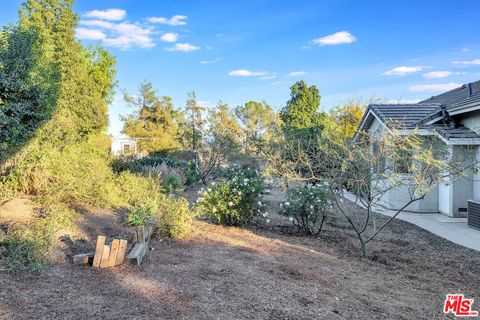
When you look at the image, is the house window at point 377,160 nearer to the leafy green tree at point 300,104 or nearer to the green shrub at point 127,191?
the green shrub at point 127,191

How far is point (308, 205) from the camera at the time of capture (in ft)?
21.8

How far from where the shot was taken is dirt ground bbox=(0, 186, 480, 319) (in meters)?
2.99

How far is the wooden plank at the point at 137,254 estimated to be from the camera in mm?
4137

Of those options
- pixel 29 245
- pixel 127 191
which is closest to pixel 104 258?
pixel 29 245

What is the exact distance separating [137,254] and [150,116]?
2834 cm

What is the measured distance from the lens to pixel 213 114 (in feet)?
86.6

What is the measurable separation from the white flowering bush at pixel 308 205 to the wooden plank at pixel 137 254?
126 inches

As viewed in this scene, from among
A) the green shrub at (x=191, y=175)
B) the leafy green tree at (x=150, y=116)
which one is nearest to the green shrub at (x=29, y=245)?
the green shrub at (x=191, y=175)

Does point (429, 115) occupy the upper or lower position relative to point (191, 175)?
upper

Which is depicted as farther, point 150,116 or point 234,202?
point 150,116

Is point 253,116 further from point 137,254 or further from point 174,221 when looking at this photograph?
point 137,254

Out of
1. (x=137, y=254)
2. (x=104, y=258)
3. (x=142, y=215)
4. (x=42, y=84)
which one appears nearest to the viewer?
(x=104, y=258)

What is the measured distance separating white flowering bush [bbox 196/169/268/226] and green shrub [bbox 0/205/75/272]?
270cm

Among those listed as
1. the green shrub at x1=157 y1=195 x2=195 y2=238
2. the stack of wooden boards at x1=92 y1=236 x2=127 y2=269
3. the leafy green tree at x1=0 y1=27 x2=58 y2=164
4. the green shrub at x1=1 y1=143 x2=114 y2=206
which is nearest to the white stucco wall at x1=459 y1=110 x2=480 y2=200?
the green shrub at x1=157 y1=195 x2=195 y2=238
